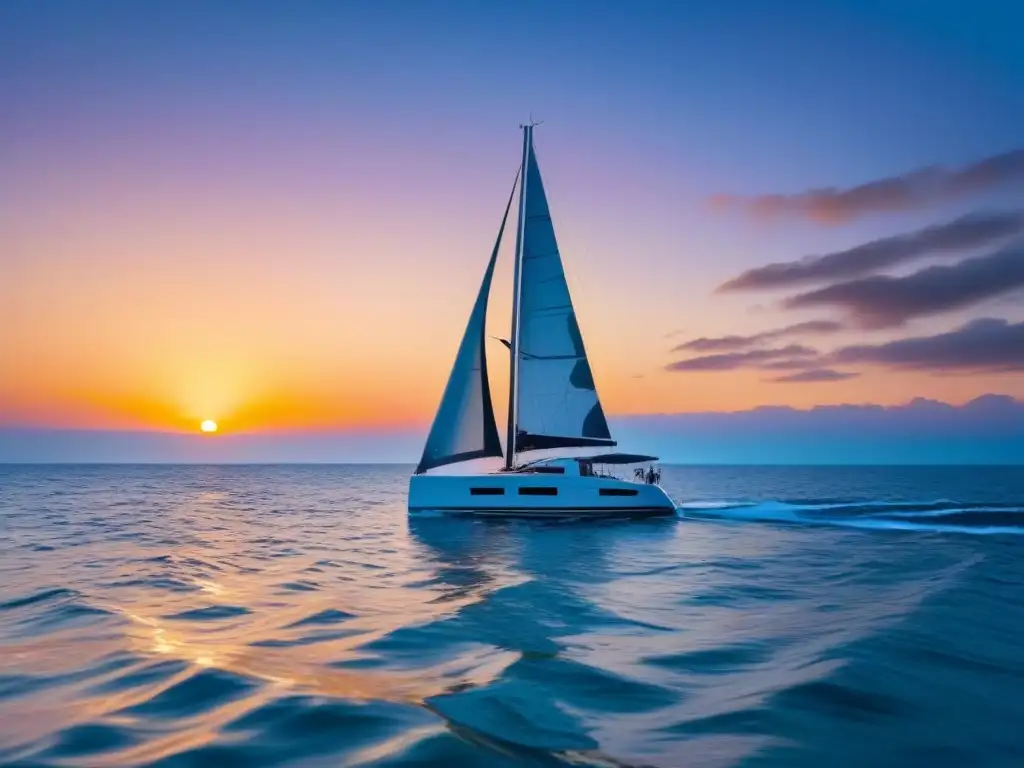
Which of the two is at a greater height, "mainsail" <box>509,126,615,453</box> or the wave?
"mainsail" <box>509,126,615,453</box>

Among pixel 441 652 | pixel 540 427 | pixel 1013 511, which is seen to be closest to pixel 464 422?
pixel 540 427

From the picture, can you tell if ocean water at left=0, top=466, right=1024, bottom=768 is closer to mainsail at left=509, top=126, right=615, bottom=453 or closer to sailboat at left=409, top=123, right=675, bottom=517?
sailboat at left=409, top=123, right=675, bottom=517

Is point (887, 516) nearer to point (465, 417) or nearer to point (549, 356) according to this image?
point (549, 356)

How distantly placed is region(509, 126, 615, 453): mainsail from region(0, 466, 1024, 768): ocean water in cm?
1094

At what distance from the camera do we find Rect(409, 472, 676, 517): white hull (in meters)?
26.9

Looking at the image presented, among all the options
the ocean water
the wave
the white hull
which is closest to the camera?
the ocean water

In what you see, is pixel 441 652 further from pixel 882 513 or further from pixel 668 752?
pixel 882 513

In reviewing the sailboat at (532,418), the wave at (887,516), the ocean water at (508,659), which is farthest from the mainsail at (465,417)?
the wave at (887,516)

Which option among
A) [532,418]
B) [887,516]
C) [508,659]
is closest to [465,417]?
[532,418]

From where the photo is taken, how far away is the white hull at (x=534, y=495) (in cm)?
2689

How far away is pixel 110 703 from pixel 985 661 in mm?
10633

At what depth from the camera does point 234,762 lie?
5.10 meters

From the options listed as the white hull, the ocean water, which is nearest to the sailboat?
the white hull

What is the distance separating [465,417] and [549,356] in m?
4.89
